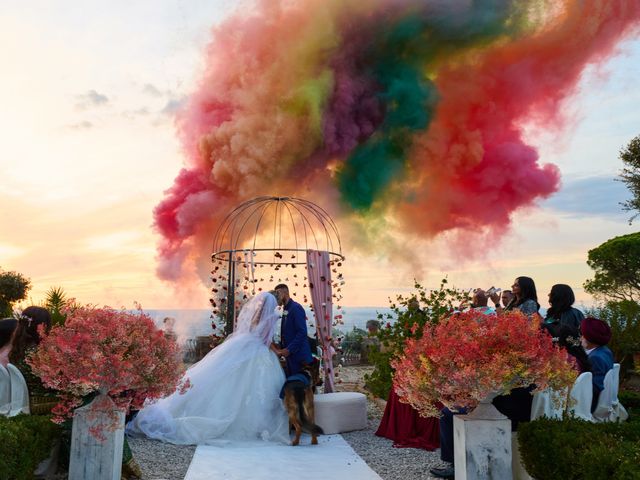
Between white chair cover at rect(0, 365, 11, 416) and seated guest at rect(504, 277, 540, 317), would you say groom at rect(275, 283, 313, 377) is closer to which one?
seated guest at rect(504, 277, 540, 317)

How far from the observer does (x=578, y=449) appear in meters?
4.23

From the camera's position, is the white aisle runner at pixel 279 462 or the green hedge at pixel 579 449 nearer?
the green hedge at pixel 579 449

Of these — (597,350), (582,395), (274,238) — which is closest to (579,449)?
(582,395)

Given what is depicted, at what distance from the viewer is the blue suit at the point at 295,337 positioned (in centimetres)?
845

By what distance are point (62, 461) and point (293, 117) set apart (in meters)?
12.2

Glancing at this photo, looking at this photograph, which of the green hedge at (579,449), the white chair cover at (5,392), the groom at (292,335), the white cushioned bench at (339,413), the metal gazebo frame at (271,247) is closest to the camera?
the green hedge at (579,449)

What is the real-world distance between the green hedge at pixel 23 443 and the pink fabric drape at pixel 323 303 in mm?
5803

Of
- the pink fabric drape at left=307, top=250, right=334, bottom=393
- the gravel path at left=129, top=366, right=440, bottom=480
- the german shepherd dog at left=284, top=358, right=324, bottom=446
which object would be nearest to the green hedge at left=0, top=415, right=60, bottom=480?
the gravel path at left=129, top=366, right=440, bottom=480

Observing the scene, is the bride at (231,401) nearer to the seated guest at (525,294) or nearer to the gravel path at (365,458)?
the gravel path at (365,458)

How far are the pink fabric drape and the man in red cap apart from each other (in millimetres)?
5281

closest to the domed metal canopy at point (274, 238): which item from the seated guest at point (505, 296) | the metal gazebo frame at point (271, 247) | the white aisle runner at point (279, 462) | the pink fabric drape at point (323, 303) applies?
the metal gazebo frame at point (271, 247)

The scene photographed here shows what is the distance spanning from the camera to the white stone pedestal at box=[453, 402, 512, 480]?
4523mm

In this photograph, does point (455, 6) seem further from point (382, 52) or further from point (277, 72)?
point (277, 72)

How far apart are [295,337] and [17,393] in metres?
4.00
